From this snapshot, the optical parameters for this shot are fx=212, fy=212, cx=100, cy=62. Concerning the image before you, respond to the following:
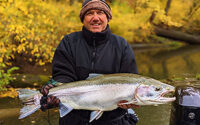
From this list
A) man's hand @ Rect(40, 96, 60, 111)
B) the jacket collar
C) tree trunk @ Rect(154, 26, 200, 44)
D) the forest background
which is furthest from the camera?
tree trunk @ Rect(154, 26, 200, 44)

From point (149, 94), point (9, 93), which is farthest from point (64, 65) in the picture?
point (9, 93)

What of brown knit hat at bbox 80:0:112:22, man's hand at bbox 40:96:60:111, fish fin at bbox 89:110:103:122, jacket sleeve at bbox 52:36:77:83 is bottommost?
fish fin at bbox 89:110:103:122

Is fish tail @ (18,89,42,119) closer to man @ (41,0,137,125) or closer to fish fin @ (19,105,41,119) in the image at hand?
fish fin @ (19,105,41,119)

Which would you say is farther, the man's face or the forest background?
the forest background

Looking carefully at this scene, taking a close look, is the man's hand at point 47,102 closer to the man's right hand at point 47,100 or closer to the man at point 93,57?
the man's right hand at point 47,100

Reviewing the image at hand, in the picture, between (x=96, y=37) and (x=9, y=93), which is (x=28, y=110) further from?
(x=9, y=93)

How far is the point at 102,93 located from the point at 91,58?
44 centimetres

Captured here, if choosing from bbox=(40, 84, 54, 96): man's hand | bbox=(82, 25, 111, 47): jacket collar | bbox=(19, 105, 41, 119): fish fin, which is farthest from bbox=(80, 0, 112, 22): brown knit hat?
bbox=(19, 105, 41, 119): fish fin

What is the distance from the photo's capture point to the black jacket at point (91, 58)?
233 cm

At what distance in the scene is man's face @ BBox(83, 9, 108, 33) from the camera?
236cm

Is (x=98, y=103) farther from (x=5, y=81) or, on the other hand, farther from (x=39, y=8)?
(x=39, y=8)

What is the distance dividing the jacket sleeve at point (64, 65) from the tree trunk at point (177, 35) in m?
16.9

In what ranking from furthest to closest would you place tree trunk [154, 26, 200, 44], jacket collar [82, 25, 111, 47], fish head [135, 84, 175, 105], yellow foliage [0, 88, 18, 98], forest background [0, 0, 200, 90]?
tree trunk [154, 26, 200, 44] < forest background [0, 0, 200, 90] < yellow foliage [0, 88, 18, 98] < jacket collar [82, 25, 111, 47] < fish head [135, 84, 175, 105]

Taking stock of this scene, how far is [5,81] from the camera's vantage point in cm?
648
